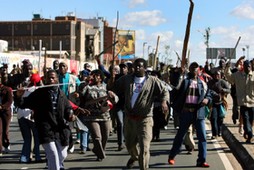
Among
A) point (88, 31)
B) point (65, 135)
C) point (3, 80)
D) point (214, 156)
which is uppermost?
point (88, 31)

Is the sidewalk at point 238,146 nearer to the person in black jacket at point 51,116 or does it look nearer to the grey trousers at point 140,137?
the grey trousers at point 140,137

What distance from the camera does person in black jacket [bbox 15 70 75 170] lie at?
7715 millimetres

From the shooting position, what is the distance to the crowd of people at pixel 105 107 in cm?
793

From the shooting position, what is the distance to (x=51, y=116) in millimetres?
7855

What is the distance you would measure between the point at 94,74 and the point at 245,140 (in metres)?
4.18

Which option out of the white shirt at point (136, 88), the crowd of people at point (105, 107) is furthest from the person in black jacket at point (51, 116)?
the white shirt at point (136, 88)

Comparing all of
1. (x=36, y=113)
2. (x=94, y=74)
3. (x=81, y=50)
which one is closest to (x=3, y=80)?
(x=94, y=74)

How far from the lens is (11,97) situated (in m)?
10.7

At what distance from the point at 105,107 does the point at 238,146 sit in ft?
11.3

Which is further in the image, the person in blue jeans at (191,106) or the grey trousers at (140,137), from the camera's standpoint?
the person in blue jeans at (191,106)

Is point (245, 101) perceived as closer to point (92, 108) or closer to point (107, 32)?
point (92, 108)

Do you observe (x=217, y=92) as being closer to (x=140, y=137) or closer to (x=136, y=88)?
(x=136, y=88)

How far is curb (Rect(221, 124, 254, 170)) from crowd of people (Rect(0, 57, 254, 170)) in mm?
357

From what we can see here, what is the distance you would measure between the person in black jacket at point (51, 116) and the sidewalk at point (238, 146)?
12.1 feet
